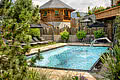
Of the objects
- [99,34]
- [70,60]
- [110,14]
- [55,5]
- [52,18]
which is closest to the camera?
[70,60]

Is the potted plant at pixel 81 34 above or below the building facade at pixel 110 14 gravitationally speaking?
below

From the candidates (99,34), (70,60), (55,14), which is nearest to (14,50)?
(70,60)

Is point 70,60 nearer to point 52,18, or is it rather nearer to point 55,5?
point 52,18

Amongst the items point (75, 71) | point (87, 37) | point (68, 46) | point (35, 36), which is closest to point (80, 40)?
point (87, 37)

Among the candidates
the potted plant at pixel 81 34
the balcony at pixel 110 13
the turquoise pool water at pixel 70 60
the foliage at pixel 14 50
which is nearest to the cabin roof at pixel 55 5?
the potted plant at pixel 81 34

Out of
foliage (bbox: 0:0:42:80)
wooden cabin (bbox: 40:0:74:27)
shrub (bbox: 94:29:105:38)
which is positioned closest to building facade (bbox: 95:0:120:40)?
shrub (bbox: 94:29:105:38)

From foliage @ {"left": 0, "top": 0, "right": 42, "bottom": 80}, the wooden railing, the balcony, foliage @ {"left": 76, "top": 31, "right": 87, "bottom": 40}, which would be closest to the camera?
foliage @ {"left": 0, "top": 0, "right": 42, "bottom": 80}

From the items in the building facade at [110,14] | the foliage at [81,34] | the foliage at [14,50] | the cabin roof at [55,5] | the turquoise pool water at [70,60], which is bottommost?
the turquoise pool water at [70,60]

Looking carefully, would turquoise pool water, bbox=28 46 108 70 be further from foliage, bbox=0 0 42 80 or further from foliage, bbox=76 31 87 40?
foliage, bbox=0 0 42 80

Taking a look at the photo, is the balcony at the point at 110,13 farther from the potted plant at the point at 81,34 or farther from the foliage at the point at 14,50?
the foliage at the point at 14,50

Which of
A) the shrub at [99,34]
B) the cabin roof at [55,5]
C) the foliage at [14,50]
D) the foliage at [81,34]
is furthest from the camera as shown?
the cabin roof at [55,5]

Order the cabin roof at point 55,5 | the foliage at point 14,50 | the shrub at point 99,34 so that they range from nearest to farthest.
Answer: the foliage at point 14,50 → the shrub at point 99,34 → the cabin roof at point 55,5

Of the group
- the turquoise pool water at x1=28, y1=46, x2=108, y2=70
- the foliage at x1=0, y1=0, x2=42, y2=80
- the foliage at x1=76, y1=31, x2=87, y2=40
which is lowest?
the turquoise pool water at x1=28, y1=46, x2=108, y2=70

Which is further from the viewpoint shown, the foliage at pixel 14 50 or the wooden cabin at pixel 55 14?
the wooden cabin at pixel 55 14
